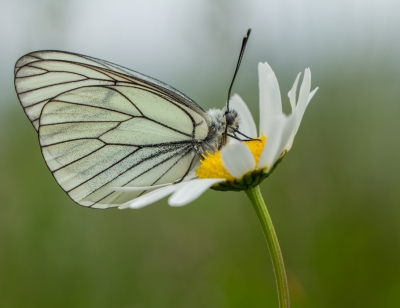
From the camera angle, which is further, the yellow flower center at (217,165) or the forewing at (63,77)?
the forewing at (63,77)

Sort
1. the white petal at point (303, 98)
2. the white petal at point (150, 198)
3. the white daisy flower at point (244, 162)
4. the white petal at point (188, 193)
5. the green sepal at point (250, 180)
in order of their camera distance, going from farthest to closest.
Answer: the white petal at point (303, 98), the green sepal at point (250, 180), the white daisy flower at point (244, 162), the white petal at point (150, 198), the white petal at point (188, 193)

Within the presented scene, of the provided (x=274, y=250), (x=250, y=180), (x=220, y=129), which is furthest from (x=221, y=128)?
(x=274, y=250)

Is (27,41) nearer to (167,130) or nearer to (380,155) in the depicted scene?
(167,130)

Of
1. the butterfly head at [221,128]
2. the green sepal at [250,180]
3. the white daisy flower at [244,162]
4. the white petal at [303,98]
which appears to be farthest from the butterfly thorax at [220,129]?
the green sepal at [250,180]

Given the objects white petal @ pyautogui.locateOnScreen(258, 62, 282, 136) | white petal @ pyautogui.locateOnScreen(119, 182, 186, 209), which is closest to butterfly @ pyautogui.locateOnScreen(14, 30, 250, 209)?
white petal @ pyautogui.locateOnScreen(258, 62, 282, 136)

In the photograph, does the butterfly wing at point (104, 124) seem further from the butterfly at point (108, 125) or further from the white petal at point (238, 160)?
the white petal at point (238, 160)

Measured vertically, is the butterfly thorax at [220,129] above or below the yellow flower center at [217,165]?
above

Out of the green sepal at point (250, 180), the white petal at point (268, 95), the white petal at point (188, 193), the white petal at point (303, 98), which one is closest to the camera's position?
the white petal at point (188, 193)

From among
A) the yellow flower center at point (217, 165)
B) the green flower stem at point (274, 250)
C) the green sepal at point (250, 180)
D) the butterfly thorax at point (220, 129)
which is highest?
the butterfly thorax at point (220, 129)
